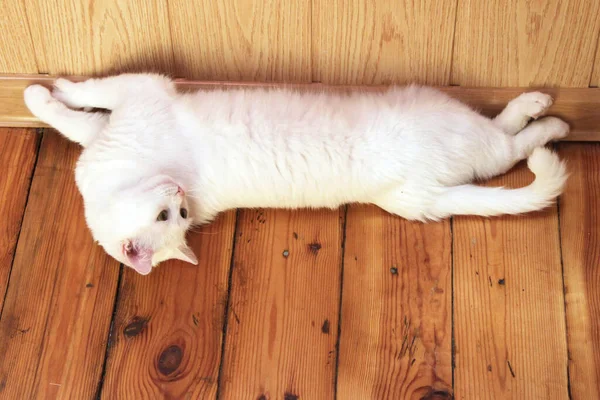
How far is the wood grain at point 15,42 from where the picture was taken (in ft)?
5.13

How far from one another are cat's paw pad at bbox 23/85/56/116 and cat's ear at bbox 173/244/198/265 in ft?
1.70

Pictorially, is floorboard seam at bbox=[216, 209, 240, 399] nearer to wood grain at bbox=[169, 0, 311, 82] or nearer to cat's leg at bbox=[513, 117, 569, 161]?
wood grain at bbox=[169, 0, 311, 82]

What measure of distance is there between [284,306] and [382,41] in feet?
2.34

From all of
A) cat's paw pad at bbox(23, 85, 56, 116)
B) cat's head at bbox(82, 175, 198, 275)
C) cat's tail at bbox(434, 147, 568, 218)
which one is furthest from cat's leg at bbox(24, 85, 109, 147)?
cat's tail at bbox(434, 147, 568, 218)

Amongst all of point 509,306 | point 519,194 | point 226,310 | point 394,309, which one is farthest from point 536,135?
point 226,310

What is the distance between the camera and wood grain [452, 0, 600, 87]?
4.91 feet

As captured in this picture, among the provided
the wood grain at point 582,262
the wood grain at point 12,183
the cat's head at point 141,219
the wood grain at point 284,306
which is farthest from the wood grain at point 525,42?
the wood grain at point 12,183

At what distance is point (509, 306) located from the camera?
1529 millimetres

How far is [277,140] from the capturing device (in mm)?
1517

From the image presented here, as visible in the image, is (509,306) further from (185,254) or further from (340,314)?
(185,254)

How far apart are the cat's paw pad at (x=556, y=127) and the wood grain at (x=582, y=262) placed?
0.07 meters

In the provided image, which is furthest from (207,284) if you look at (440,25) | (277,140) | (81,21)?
(440,25)

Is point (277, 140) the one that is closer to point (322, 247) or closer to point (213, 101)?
point (213, 101)

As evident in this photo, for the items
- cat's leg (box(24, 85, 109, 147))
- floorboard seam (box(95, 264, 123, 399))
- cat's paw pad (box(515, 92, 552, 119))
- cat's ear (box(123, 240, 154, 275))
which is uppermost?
cat's paw pad (box(515, 92, 552, 119))
